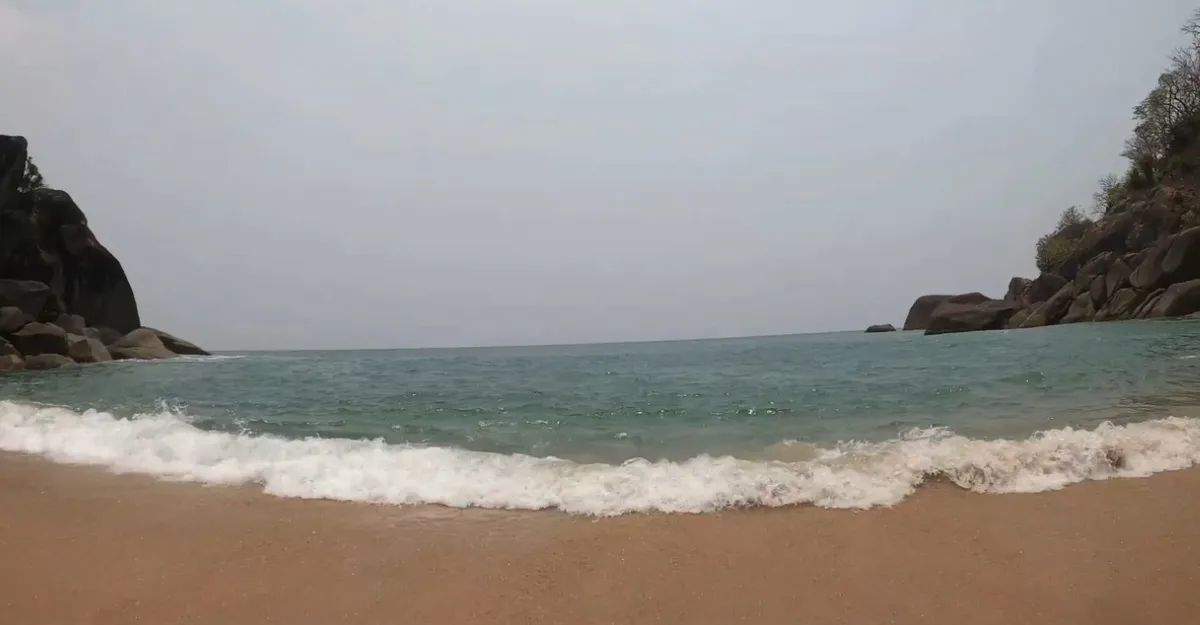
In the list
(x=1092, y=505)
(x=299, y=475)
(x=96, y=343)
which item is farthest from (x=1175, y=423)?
(x=96, y=343)

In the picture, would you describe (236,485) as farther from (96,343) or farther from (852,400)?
(96,343)

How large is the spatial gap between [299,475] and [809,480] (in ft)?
16.3

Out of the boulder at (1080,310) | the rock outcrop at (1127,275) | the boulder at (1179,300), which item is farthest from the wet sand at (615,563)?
the boulder at (1080,310)

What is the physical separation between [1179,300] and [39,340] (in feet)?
177

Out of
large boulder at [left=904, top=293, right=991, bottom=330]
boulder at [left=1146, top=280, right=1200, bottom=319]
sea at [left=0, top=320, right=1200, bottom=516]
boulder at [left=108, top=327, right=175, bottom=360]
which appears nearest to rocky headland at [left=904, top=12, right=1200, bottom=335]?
boulder at [left=1146, top=280, right=1200, bottom=319]

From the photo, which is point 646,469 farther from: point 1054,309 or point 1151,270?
point 1054,309

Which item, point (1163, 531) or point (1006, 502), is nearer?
point (1163, 531)

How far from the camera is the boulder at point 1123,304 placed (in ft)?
102

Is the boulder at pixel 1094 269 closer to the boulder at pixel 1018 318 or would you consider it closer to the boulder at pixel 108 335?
the boulder at pixel 1018 318

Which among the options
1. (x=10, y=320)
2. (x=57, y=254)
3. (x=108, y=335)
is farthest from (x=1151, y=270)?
(x=57, y=254)

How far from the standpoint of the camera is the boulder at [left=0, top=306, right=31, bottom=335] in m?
25.5

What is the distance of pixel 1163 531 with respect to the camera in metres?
3.94

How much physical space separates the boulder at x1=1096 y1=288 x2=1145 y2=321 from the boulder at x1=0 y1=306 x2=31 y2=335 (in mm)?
56014

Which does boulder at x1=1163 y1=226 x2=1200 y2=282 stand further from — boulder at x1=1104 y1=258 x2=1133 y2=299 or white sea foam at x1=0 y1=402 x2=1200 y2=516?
white sea foam at x1=0 y1=402 x2=1200 y2=516
